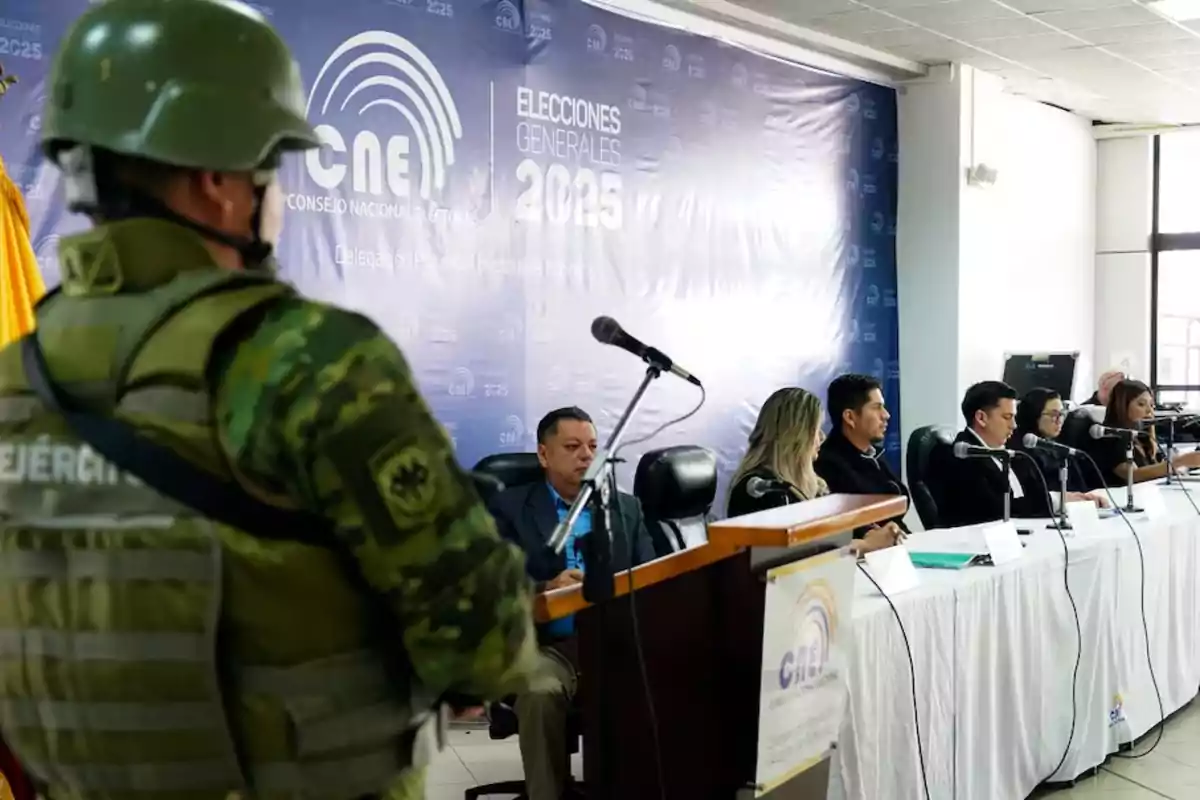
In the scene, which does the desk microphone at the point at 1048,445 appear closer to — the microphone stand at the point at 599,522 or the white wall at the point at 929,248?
the microphone stand at the point at 599,522

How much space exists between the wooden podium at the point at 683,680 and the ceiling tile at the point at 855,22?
14.0 feet

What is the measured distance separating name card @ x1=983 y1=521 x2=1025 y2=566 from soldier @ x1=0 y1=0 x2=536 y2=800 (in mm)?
2461

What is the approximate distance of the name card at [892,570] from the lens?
289 cm

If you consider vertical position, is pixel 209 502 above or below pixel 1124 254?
below

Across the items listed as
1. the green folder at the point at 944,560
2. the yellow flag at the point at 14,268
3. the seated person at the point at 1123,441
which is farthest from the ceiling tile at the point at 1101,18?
the yellow flag at the point at 14,268

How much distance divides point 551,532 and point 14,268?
4.60 feet

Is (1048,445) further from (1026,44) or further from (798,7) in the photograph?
(1026,44)

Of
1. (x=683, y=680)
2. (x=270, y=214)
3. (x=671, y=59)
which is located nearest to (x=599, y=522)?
(x=683, y=680)

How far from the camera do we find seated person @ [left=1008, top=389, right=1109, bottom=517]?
491 centimetres

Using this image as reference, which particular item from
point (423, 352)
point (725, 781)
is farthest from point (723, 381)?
point (725, 781)

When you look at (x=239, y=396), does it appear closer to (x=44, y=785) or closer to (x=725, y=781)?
(x=44, y=785)

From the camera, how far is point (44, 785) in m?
1.17

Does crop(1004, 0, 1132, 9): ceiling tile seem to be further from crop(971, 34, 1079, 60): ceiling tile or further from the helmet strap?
the helmet strap

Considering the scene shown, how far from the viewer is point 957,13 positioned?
5.93 meters
